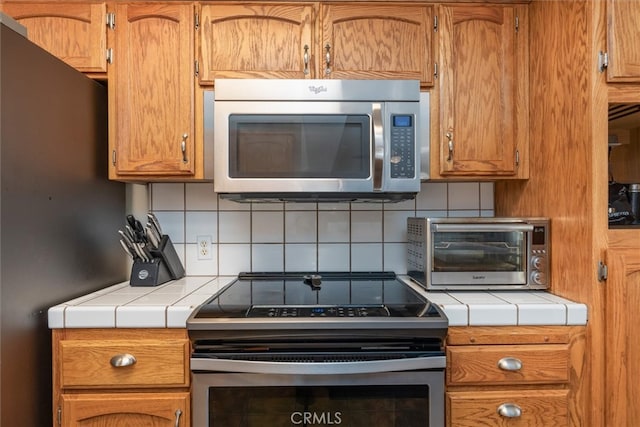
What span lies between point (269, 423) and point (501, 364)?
27.6 inches

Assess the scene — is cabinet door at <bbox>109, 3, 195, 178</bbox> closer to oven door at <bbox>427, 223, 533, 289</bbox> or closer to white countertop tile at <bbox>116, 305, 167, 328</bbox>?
white countertop tile at <bbox>116, 305, 167, 328</bbox>

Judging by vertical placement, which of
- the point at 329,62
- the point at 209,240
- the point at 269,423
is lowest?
the point at 269,423

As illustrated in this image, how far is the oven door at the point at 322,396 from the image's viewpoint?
3.49 feet

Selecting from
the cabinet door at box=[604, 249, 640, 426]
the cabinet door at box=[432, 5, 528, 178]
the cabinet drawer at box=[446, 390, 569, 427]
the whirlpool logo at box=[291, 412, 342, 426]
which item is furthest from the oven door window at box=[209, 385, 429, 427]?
the cabinet door at box=[432, 5, 528, 178]

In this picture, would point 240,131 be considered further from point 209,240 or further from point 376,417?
point 376,417

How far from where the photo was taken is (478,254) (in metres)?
1.39

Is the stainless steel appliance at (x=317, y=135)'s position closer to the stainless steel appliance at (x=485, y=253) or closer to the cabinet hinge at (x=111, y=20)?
the stainless steel appliance at (x=485, y=253)

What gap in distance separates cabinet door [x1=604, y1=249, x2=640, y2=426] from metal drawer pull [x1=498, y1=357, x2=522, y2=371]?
288 mm

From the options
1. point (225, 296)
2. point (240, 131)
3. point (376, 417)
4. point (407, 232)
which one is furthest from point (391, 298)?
point (240, 131)

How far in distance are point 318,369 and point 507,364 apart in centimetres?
56

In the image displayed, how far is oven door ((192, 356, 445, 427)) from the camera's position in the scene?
1062mm

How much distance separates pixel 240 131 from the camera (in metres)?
1.33

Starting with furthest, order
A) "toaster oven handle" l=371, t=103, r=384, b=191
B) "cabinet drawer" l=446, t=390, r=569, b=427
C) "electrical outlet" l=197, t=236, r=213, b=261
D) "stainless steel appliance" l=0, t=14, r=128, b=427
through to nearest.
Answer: "electrical outlet" l=197, t=236, r=213, b=261 < "toaster oven handle" l=371, t=103, r=384, b=191 < "cabinet drawer" l=446, t=390, r=569, b=427 < "stainless steel appliance" l=0, t=14, r=128, b=427

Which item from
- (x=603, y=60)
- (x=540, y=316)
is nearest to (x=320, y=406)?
(x=540, y=316)
